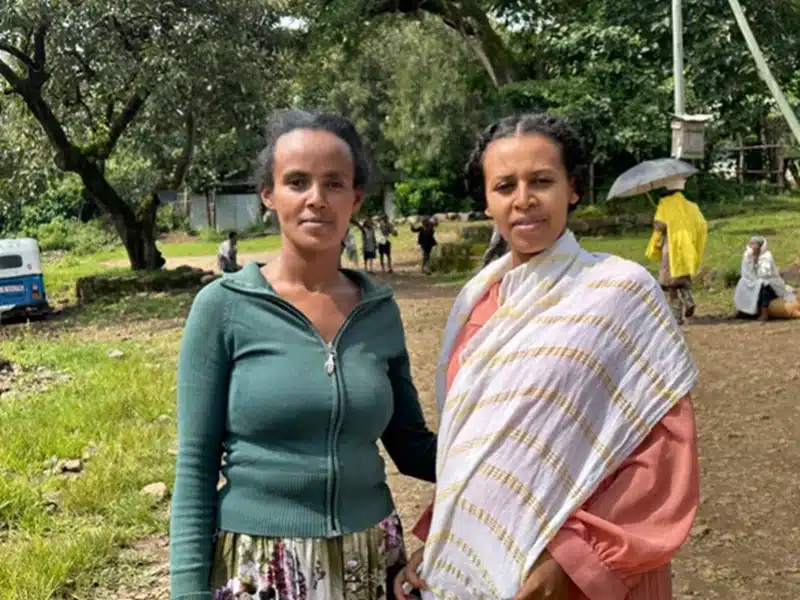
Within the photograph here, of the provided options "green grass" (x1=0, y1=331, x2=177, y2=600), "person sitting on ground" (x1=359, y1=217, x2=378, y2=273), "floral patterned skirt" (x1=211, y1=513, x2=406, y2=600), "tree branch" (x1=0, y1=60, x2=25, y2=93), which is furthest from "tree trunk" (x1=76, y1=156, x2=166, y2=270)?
"floral patterned skirt" (x1=211, y1=513, x2=406, y2=600)

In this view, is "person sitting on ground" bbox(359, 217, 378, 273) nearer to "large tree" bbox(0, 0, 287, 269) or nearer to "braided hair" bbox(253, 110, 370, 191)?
"large tree" bbox(0, 0, 287, 269)

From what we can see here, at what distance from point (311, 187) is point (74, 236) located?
105ft

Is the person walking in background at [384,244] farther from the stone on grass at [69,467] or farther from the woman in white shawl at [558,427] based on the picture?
the woman in white shawl at [558,427]

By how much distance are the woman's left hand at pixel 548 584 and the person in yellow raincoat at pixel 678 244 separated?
7654 millimetres

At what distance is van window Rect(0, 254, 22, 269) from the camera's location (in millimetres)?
14852

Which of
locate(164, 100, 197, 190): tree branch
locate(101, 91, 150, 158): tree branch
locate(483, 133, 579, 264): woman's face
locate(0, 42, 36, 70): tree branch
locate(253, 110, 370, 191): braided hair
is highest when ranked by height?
locate(0, 42, 36, 70): tree branch

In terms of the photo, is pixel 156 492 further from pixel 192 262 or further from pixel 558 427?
pixel 192 262

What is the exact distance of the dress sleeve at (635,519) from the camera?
1.49 meters

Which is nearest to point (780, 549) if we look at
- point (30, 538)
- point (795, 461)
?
point (795, 461)

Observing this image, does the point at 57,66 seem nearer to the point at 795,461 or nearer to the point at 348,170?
the point at 795,461

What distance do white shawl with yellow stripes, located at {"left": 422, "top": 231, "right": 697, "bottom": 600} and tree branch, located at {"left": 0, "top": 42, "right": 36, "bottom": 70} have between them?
13.5 metres

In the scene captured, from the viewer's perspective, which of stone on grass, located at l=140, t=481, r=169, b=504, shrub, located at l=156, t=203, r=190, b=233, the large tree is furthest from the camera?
shrub, located at l=156, t=203, r=190, b=233

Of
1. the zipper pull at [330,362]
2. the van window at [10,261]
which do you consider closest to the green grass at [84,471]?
the zipper pull at [330,362]

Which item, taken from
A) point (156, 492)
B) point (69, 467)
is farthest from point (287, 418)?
point (69, 467)
